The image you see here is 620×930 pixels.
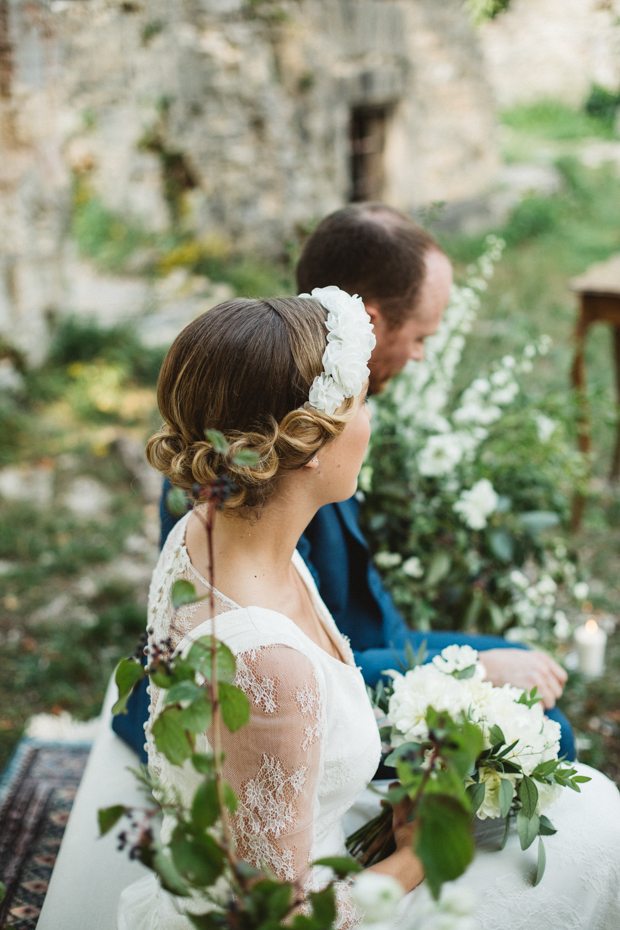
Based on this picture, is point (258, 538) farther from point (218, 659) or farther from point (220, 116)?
point (220, 116)

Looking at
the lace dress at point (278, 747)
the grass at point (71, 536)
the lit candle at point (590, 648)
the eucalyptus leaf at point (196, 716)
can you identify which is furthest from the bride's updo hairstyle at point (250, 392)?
the lit candle at point (590, 648)

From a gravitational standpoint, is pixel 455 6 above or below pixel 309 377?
above

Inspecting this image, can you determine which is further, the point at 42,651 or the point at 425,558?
the point at 42,651

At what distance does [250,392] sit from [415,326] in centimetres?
111

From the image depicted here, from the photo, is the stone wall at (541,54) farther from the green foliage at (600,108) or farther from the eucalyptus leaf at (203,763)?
the eucalyptus leaf at (203,763)

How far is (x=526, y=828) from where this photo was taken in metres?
1.30

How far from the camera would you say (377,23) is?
7566 mm

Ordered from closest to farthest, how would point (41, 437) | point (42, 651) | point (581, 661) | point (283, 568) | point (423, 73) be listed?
point (283, 568)
point (581, 661)
point (42, 651)
point (41, 437)
point (423, 73)

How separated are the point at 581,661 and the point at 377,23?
700 cm

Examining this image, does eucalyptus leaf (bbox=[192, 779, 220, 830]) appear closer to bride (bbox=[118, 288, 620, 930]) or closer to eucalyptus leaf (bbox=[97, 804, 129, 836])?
eucalyptus leaf (bbox=[97, 804, 129, 836])

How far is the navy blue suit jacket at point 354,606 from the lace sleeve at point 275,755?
603mm

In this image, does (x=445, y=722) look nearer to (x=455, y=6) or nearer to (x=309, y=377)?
(x=309, y=377)

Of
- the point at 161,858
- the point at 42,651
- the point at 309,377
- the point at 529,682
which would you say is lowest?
the point at 42,651

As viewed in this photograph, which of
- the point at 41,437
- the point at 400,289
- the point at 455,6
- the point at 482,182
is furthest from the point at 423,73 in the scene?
the point at 400,289
